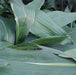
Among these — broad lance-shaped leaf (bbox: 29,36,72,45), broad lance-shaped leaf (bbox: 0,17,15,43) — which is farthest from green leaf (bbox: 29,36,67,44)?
broad lance-shaped leaf (bbox: 0,17,15,43)

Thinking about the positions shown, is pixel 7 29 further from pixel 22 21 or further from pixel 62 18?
pixel 62 18

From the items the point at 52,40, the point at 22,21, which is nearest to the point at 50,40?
the point at 52,40

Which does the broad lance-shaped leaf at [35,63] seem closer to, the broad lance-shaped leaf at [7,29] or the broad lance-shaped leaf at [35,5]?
the broad lance-shaped leaf at [7,29]

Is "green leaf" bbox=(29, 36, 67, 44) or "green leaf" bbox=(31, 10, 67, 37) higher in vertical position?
"green leaf" bbox=(31, 10, 67, 37)

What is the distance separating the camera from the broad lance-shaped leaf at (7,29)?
728mm

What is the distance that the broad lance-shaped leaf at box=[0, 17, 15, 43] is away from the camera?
0.73 m

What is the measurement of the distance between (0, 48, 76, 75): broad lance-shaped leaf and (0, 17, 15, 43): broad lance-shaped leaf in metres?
0.10

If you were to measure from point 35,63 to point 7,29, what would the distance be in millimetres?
221

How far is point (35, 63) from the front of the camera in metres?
0.59

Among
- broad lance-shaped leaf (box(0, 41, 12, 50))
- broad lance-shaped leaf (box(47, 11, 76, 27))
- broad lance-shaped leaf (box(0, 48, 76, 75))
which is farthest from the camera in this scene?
broad lance-shaped leaf (box(47, 11, 76, 27))

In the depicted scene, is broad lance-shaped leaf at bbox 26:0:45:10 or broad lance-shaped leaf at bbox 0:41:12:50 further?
broad lance-shaped leaf at bbox 26:0:45:10

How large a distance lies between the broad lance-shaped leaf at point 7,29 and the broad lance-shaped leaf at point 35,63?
0.10 m

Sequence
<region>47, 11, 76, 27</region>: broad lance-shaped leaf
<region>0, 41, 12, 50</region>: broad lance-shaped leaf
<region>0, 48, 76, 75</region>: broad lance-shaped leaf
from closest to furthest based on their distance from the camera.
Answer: <region>0, 48, 76, 75</region>: broad lance-shaped leaf < <region>0, 41, 12, 50</region>: broad lance-shaped leaf < <region>47, 11, 76, 27</region>: broad lance-shaped leaf

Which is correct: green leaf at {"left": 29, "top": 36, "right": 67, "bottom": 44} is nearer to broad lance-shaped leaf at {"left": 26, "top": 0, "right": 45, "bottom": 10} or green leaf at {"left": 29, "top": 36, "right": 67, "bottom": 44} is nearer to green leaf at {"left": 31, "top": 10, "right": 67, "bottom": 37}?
green leaf at {"left": 31, "top": 10, "right": 67, "bottom": 37}
